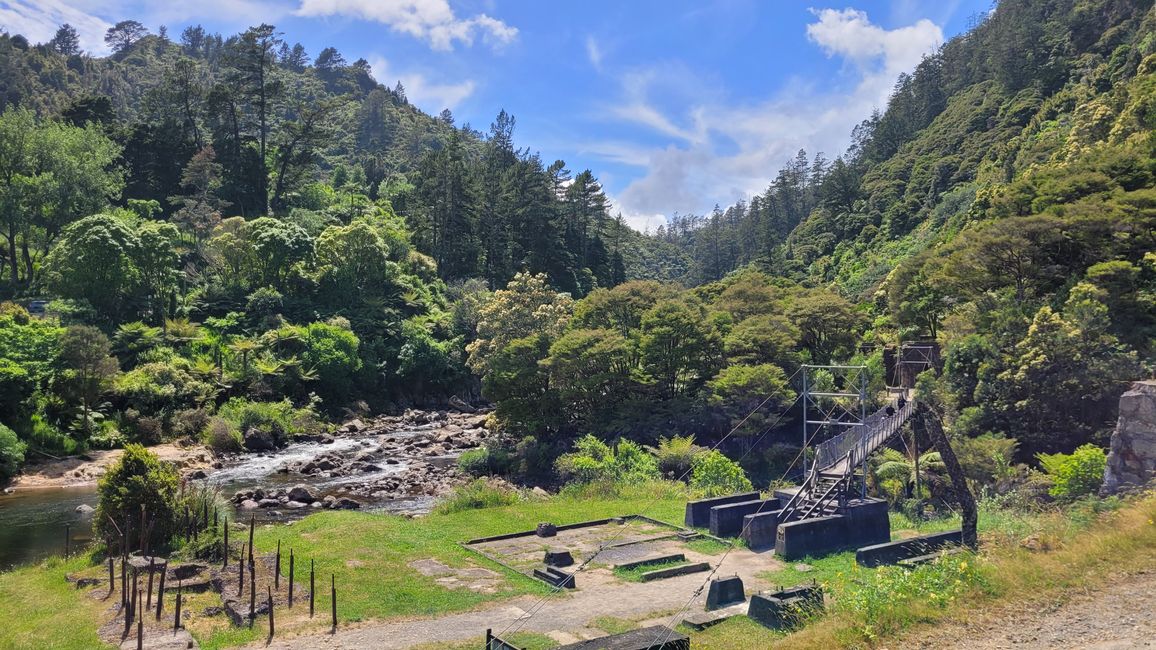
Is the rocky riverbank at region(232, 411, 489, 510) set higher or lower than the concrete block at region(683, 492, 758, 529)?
lower

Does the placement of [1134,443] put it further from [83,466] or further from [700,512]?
[83,466]

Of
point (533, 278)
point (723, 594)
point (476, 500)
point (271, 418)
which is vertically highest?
point (533, 278)

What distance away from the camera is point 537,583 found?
600 inches

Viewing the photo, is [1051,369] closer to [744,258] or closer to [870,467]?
[870,467]

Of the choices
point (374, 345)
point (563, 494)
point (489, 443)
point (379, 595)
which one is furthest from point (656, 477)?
point (374, 345)

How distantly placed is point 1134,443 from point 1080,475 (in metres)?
2.19

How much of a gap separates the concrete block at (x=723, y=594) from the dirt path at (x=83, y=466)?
25.5 meters

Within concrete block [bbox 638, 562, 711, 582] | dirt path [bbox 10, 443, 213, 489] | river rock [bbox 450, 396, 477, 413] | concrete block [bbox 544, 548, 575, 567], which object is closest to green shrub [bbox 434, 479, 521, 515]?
concrete block [bbox 544, 548, 575, 567]

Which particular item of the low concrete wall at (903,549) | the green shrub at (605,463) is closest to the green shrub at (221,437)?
the green shrub at (605,463)

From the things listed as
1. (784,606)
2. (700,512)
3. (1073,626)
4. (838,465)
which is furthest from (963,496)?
(1073,626)

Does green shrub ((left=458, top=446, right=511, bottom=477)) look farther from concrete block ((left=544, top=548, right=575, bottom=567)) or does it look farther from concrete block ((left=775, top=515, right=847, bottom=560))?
concrete block ((left=775, top=515, right=847, bottom=560))

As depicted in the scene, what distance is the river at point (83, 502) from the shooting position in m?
21.4

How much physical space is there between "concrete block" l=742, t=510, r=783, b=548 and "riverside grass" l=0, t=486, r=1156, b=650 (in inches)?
68.5

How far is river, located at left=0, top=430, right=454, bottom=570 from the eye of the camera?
70.3ft
